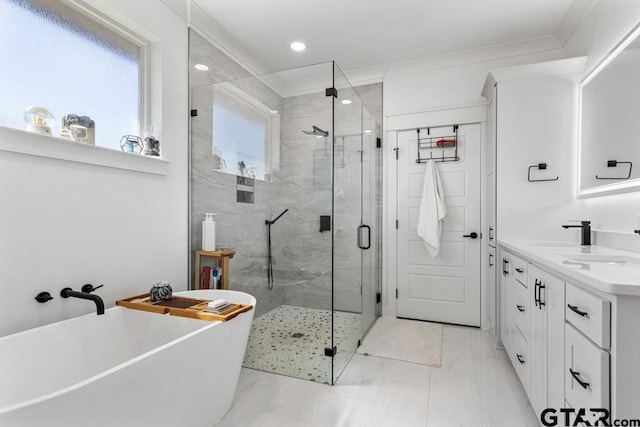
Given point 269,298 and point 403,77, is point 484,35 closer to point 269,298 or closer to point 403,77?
point 403,77

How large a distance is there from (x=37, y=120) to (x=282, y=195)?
5.01 feet

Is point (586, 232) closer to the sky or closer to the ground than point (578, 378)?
closer to the sky

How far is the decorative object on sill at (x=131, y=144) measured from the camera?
1.98 m

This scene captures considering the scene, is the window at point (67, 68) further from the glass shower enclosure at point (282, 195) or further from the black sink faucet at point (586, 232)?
the black sink faucet at point (586, 232)

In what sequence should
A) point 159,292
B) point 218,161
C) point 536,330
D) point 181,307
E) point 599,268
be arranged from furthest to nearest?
1. point 218,161
2. point 159,292
3. point 181,307
4. point 536,330
5. point 599,268

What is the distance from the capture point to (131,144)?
200 cm

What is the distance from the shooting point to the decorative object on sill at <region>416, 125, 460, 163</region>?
10.5 ft

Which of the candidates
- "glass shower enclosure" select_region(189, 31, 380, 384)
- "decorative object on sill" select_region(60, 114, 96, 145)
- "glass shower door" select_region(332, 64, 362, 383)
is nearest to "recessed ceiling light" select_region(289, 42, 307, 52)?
"glass shower enclosure" select_region(189, 31, 380, 384)

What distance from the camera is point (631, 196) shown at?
182 centimetres

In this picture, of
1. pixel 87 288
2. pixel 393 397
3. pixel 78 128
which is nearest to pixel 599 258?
pixel 393 397

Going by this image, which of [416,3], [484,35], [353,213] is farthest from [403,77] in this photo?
[353,213]

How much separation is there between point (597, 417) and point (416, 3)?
258cm

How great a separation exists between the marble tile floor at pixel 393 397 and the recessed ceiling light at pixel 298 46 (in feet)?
9.11

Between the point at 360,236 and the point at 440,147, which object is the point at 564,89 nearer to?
the point at 440,147
